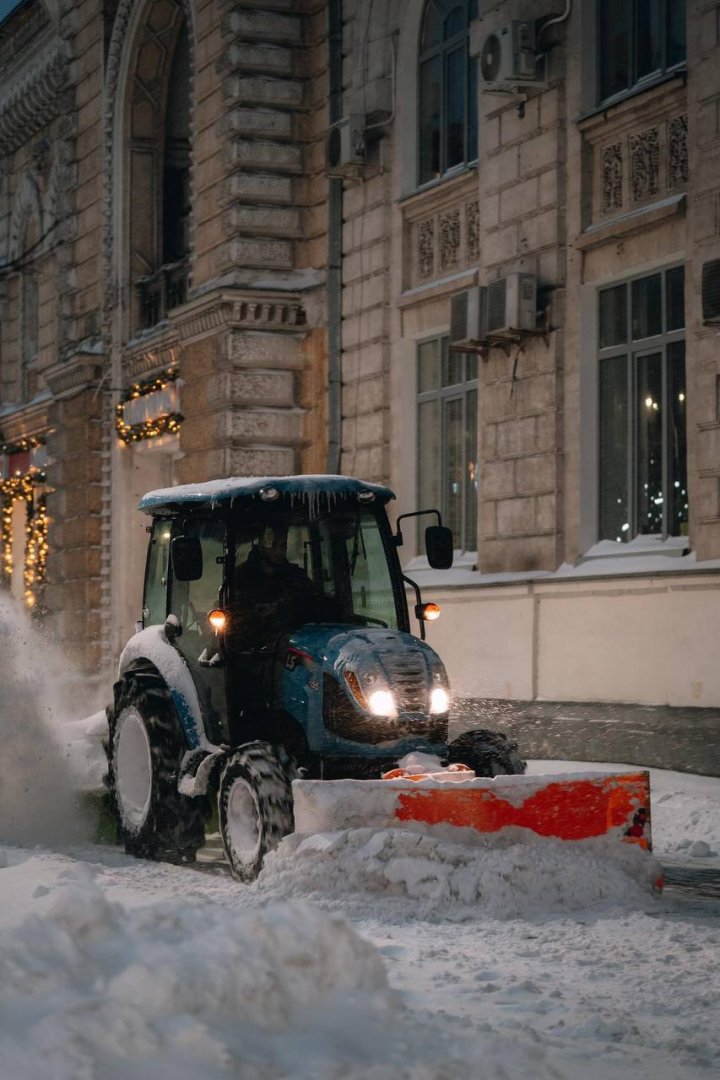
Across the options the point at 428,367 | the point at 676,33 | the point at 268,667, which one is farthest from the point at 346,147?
the point at 268,667

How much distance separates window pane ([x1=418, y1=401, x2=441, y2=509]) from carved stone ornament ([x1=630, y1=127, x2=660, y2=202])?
12.6 ft

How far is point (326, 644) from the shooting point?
9.29 meters

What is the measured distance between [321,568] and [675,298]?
5100 millimetres

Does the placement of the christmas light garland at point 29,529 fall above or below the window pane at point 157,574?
above

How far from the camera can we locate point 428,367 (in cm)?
1736

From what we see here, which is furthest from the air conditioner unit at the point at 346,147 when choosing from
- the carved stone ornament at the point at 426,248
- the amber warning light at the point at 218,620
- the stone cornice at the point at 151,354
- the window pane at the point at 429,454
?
the amber warning light at the point at 218,620

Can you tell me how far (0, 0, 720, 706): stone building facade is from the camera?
1362cm

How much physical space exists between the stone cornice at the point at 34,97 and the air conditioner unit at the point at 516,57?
12.2 m

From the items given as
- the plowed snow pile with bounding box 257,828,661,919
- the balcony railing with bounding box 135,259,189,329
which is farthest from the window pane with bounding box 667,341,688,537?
the balcony railing with bounding box 135,259,189,329

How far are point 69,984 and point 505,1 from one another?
11.9 m

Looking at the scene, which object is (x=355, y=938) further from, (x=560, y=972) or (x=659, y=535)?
(x=659, y=535)

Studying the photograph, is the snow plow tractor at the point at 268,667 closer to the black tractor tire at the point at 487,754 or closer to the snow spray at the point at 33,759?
the black tractor tire at the point at 487,754

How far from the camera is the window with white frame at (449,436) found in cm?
1658

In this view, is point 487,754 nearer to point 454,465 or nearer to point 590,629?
point 590,629
